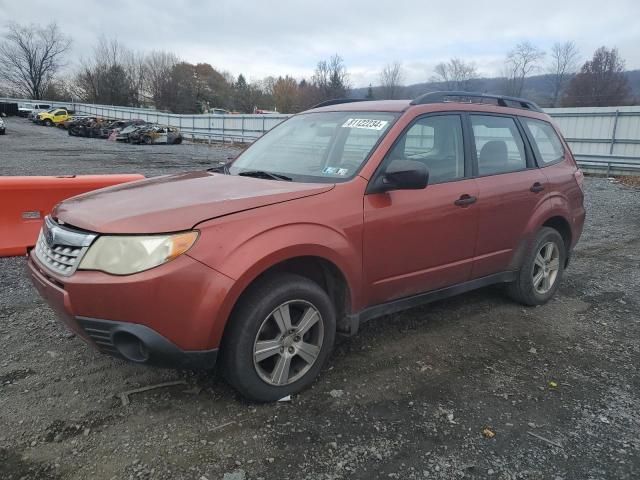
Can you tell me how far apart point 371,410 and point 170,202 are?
1.70 m

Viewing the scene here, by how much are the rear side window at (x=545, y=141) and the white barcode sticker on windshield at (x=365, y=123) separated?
5.90 feet

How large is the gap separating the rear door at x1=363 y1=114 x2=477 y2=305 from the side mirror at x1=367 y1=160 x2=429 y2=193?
70mm

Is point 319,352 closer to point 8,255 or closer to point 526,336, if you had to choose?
point 526,336

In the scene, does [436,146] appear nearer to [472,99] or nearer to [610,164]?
[472,99]

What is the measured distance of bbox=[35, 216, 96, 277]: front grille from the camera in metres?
2.69

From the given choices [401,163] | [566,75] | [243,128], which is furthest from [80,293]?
[566,75]

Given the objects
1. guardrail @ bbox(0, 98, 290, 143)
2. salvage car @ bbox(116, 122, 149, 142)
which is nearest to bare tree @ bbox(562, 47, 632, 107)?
guardrail @ bbox(0, 98, 290, 143)


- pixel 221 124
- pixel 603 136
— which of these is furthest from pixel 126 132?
pixel 603 136

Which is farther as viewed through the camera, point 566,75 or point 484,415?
point 566,75

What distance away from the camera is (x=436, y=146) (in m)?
3.87

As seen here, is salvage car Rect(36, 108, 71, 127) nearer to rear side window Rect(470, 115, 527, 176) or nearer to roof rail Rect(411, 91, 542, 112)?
roof rail Rect(411, 91, 542, 112)

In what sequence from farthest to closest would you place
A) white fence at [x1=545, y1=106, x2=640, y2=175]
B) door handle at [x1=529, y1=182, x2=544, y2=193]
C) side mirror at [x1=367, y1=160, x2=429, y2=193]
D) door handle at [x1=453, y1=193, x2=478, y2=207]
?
1. white fence at [x1=545, y1=106, x2=640, y2=175]
2. door handle at [x1=529, y1=182, x2=544, y2=193]
3. door handle at [x1=453, y1=193, x2=478, y2=207]
4. side mirror at [x1=367, y1=160, x2=429, y2=193]

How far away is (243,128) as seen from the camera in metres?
34.5

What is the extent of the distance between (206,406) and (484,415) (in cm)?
166
